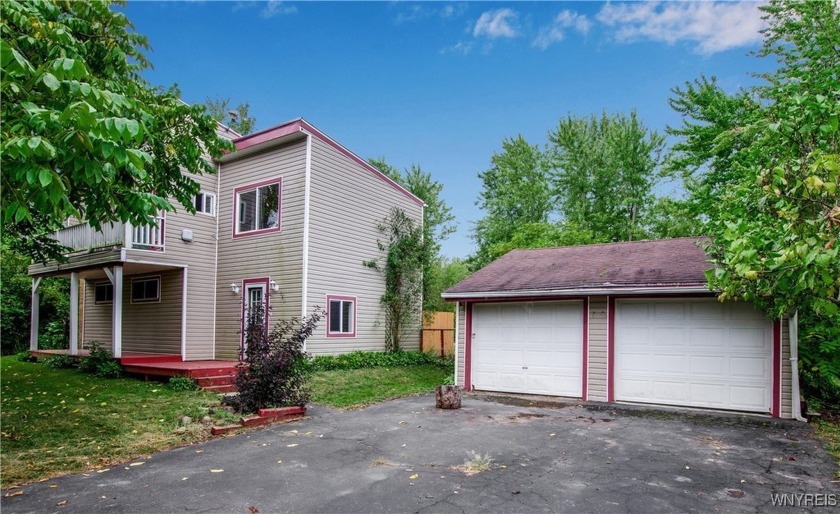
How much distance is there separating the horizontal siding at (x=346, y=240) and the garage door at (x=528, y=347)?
427cm

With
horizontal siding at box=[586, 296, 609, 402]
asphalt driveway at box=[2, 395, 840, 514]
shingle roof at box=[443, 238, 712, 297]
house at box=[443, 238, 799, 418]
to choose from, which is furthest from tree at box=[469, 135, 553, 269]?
asphalt driveway at box=[2, 395, 840, 514]

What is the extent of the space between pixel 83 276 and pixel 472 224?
782 inches

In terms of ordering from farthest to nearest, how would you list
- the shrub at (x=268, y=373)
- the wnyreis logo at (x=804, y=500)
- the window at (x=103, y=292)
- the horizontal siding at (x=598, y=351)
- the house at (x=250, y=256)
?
1. the window at (x=103, y=292)
2. the house at (x=250, y=256)
3. the horizontal siding at (x=598, y=351)
4. the shrub at (x=268, y=373)
5. the wnyreis logo at (x=804, y=500)

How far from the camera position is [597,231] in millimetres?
26953

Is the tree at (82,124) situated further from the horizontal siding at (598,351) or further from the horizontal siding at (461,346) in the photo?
the horizontal siding at (598,351)

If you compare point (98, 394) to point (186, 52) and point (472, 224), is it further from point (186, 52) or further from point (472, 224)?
point (472, 224)

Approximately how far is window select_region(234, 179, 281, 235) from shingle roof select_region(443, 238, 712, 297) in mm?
5506

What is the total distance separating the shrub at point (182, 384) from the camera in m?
9.78

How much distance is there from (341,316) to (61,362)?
7266 mm

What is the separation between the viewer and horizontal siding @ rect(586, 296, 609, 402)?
9.46m

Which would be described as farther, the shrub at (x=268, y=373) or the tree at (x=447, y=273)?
the tree at (x=447, y=273)

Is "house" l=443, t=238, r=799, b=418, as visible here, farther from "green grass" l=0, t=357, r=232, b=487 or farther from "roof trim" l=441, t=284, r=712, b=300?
"green grass" l=0, t=357, r=232, b=487

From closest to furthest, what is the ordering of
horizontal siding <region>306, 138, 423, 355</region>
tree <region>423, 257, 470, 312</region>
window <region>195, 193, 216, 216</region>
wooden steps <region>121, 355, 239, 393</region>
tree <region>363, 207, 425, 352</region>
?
wooden steps <region>121, 355, 239, 393</region>, horizontal siding <region>306, 138, 423, 355</region>, window <region>195, 193, 216, 216</region>, tree <region>363, 207, 425, 352</region>, tree <region>423, 257, 470, 312</region>

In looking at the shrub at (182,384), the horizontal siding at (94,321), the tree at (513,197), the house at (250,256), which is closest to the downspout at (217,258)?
the house at (250,256)
